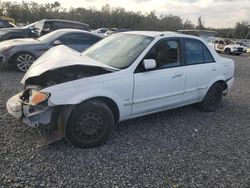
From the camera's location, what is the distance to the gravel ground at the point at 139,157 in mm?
3027

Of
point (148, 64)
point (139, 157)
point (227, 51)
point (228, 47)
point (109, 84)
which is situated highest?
point (148, 64)

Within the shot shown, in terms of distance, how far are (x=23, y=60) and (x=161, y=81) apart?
205 inches

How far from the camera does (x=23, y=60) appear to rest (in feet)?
26.1

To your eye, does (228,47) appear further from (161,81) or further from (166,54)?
(161,81)

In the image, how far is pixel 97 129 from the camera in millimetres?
3713

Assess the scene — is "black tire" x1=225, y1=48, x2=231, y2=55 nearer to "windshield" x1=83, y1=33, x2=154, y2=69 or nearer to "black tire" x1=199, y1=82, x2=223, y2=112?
"black tire" x1=199, y1=82, x2=223, y2=112

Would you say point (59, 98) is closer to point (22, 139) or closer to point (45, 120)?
point (45, 120)

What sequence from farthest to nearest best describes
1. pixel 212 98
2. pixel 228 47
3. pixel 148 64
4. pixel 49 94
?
pixel 228 47
pixel 212 98
pixel 148 64
pixel 49 94

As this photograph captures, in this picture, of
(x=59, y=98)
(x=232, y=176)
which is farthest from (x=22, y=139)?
(x=232, y=176)

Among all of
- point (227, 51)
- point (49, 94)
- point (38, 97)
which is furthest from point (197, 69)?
point (227, 51)

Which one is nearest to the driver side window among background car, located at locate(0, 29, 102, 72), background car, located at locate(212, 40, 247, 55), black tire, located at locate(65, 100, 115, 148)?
black tire, located at locate(65, 100, 115, 148)

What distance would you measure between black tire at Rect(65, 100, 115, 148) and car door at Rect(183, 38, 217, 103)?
72.1 inches

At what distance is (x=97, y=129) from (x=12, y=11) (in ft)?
153

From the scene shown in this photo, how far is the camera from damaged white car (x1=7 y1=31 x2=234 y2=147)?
11.3 feet
